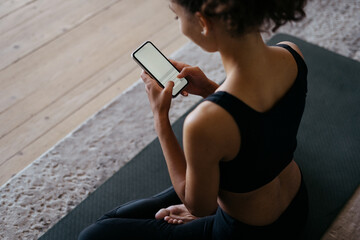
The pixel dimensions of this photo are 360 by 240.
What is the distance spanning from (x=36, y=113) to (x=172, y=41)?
0.82m

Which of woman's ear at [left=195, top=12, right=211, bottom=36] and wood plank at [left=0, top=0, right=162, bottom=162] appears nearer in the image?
woman's ear at [left=195, top=12, right=211, bottom=36]

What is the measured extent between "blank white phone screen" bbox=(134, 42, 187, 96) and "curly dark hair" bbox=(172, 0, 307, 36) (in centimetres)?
39

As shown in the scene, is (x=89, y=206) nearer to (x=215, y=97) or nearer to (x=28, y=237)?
(x=28, y=237)

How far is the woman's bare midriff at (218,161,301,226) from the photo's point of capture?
818mm

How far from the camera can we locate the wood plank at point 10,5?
90.2 inches

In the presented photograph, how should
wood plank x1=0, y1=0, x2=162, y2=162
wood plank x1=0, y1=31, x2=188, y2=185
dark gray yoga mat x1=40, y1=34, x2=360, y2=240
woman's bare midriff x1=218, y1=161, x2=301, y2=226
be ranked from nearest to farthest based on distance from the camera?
1. woman's bare midriff x1=218, y1=161, x2=301, y2=226
2. dark gray yoga mat x1=40, y1=34, x2=360, y2=240
3. wood plank x1=0, y1=31, x2=188, y2=185
4. wood plank x1=0, y1=0, x2=162, y2=162

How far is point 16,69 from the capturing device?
1.96 metres


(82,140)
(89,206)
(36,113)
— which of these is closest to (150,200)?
(89,206)

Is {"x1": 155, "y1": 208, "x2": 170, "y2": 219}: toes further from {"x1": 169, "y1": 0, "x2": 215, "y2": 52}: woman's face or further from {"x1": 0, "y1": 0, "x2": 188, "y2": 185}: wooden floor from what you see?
{"x1": 0, "y1": 0, "x2": 188, "y2": 185}: wooden floor

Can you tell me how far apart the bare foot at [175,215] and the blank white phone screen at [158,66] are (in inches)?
14.1

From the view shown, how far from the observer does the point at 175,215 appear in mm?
1059

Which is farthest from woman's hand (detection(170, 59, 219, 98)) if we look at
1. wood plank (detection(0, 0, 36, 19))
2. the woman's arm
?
wood plank (detection(0, 0, 36, 19))

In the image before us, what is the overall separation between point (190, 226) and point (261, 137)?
1.23ft

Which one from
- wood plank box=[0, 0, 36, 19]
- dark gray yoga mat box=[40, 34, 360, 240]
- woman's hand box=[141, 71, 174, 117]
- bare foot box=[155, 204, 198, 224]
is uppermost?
wood plank box=[0, 0, 36, 19]
